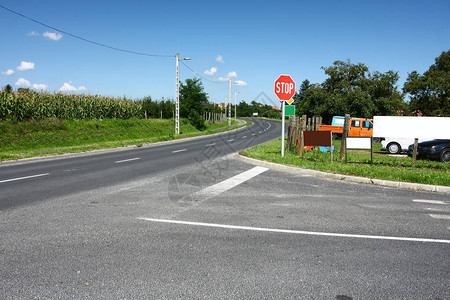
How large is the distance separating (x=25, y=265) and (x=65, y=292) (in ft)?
2.97

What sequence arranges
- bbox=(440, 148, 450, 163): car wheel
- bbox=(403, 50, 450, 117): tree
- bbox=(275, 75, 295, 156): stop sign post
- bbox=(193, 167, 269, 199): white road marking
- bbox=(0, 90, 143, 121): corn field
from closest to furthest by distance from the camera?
bbox=(193, 167, 269, 199): white road marking
bbox=(275, 75, 295, 156): stop sign post
bbox=(440, 148, 450, 163): car wheel
bbox=(0, 90, 143, 121): corn field
bbox=(403, 50, 450, 117): tree

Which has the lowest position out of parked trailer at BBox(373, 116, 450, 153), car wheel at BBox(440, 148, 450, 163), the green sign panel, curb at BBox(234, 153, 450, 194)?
curb at BBox(234, 153, 450, 194)

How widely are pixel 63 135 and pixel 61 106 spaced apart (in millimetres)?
4786

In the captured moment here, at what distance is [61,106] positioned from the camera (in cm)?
2686

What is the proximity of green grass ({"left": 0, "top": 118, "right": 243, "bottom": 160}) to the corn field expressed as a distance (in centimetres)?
132

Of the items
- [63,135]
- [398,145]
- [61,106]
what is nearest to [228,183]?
[398,145]

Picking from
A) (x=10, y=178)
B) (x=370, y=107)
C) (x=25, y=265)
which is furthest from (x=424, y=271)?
(x=370, y=107)

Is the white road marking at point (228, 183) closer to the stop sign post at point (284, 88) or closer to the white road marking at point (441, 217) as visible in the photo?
the stop sign post at point (284, 88)

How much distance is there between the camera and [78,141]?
23.7 meters

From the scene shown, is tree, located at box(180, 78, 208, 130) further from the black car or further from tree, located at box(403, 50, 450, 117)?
the black car

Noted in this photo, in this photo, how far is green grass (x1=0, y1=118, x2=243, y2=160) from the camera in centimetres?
1878

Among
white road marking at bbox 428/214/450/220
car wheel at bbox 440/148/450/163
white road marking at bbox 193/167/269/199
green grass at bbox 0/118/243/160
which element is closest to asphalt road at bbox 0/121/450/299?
white road marking at bbox 428/214/450/220

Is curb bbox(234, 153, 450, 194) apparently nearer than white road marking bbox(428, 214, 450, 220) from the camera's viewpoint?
A: No

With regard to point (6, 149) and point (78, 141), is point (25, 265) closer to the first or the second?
point (6, 149)
